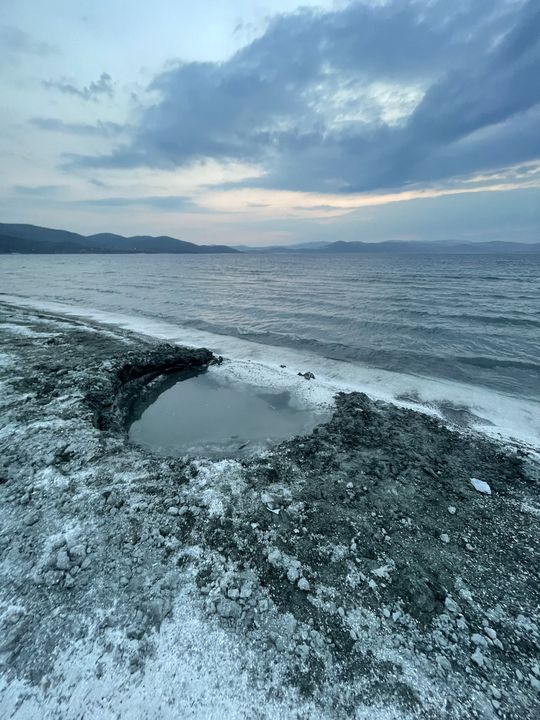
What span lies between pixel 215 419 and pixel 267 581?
17.6 feet

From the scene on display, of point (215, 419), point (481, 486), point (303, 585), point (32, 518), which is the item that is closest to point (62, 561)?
point (32, 518)

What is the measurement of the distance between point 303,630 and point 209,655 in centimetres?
109

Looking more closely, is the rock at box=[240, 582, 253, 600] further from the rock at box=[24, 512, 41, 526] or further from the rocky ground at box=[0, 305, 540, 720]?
the rock at box=[24, 512, 41, 526]

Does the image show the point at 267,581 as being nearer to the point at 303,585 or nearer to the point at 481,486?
the point at 303,585

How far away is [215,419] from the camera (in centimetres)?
901

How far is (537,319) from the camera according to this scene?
22172mm

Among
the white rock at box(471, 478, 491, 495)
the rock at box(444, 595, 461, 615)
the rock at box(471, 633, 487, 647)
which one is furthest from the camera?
the white rock at box(471, 478, 491, 495)

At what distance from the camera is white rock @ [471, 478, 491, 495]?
231 inches

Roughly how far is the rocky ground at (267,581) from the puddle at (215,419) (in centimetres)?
96

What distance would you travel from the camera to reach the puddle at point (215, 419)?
300 inches

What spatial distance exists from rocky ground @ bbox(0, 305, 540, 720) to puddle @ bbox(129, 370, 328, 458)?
37.9 inches

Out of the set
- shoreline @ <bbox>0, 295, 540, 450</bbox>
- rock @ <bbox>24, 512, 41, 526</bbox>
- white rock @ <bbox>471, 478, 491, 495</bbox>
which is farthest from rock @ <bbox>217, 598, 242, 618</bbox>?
shoreline @ <bbox>0, 295, 540, 450</bbox>

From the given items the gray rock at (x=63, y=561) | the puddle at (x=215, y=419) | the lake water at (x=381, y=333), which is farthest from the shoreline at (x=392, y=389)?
the gray rock at (x=63, y=561)

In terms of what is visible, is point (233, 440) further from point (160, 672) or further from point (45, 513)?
point (160, 672)
